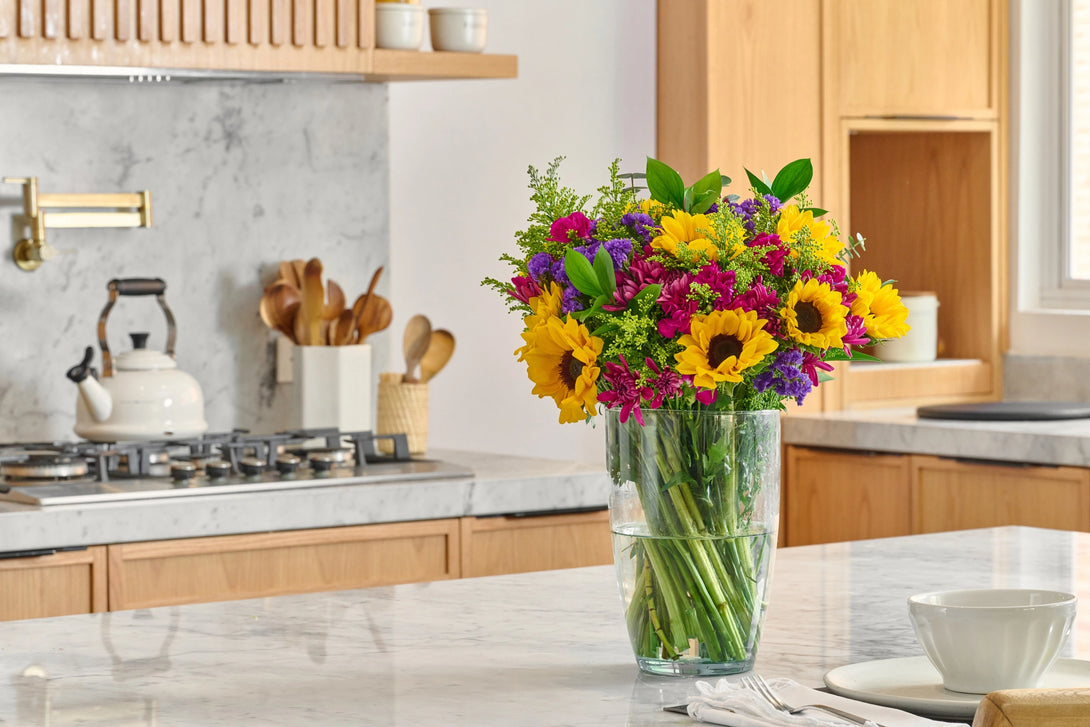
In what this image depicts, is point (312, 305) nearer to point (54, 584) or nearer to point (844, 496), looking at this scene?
point (54, 584)

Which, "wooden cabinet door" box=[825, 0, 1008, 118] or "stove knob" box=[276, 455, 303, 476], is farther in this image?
"wooden cabinet door" box=[825, 0, 1008, 118]

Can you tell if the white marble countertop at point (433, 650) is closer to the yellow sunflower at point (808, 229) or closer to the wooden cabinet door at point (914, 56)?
the yellow sunflower at point (808, 229)

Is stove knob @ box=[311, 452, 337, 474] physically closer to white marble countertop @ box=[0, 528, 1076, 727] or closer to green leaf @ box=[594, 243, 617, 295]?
white marble countertop @ box=[0, 528, 1076, 727]

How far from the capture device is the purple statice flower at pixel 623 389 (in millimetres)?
1376

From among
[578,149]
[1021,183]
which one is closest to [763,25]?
[578,149]

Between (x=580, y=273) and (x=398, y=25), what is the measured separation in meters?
2.20

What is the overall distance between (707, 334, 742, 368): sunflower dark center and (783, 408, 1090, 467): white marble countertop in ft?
7.69

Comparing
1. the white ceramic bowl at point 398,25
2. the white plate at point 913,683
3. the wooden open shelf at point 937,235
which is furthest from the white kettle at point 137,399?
the white plate at point 913,683

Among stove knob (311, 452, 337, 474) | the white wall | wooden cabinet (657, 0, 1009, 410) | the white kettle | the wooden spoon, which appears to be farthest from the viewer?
wooden cabinet (657, 0, 1009, 410)

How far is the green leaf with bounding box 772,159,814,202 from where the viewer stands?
→ 1.44 m

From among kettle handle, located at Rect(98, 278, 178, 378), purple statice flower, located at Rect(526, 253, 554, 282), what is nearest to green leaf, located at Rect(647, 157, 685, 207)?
purple statice flower, located at Rect(526, 253, 554, 282)

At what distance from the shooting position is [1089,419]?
3904 millimetres

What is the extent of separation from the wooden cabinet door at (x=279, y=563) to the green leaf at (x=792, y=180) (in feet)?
5.42

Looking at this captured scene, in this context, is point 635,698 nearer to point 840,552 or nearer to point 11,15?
point 840,552
